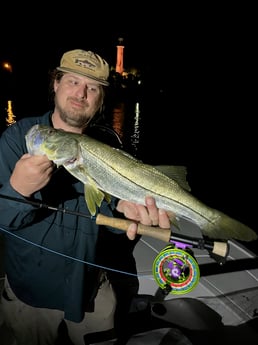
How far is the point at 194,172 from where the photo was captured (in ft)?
62.6

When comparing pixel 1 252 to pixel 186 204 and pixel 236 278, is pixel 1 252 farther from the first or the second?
pixel 236 278

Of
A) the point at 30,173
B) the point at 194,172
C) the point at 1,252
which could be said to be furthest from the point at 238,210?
the point at 30,173

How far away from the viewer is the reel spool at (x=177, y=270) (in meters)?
2.91

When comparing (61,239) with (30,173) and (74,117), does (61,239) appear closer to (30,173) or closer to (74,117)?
(30,173)

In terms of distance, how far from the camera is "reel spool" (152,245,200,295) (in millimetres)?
2910

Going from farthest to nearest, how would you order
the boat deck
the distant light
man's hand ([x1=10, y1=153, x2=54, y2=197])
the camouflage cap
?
the distant light, the boat deck, the camouflage cap, man's hand ([x1=10, y1=153, x2=54, y2=197])

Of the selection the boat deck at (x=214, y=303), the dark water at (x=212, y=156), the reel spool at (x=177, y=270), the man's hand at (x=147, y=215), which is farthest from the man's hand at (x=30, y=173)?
the dark water at (x=212, y=156)

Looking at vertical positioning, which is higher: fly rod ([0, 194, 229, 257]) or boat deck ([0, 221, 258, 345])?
fly rod ([0, 194, 229, 257])

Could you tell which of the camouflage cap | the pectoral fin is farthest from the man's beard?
the pectoral fin

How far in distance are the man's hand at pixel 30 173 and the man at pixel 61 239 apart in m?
0.01

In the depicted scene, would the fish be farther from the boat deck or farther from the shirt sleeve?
the boat deck

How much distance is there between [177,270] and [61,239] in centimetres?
124

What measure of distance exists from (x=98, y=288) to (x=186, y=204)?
4.39 ft

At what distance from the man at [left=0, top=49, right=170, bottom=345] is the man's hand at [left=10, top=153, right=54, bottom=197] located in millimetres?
15
